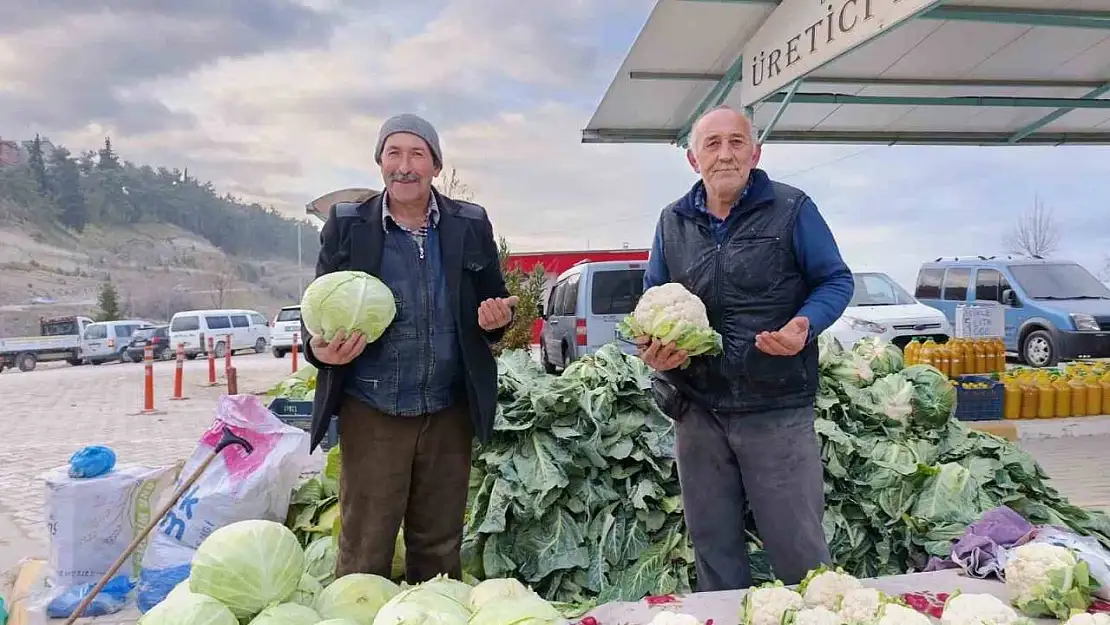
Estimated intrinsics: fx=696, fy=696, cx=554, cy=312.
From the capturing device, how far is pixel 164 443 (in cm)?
838

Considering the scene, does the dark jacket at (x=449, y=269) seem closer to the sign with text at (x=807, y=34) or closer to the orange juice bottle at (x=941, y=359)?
the sign with text at (x=807, y=34)

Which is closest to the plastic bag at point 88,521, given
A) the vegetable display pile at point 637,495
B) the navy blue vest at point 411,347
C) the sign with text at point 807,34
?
the vegetable display pile at point 637,495

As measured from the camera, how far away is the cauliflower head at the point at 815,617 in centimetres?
167

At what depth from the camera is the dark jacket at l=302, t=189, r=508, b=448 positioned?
2.43 m

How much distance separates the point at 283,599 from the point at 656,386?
1.38 metres

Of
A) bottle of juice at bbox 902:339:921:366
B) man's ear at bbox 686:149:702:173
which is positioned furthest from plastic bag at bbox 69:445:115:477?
bottle of juice at bbox 902:339:921:366

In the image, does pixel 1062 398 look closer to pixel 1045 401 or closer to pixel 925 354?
pixel 1045 401

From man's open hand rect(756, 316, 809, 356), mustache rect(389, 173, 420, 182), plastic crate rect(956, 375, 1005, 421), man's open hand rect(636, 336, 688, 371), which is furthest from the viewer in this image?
plastic crate rect(956, 375, 1005, 421)

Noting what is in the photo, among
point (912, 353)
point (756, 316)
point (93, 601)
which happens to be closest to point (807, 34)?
point (756, 316)

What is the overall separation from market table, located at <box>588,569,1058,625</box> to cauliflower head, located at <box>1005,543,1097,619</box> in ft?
0.14

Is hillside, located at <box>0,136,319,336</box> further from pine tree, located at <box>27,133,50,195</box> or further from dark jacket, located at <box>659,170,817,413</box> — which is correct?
dark jacket, located at <box>659,170,817,413</box>

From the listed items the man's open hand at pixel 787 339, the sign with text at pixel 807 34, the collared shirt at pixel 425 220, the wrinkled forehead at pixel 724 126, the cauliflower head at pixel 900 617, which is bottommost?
the cauliflower head at pixel 900 617

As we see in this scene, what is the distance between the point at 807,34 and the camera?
521cm

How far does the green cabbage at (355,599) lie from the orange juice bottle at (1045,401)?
723 centimetres
